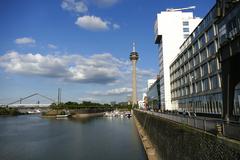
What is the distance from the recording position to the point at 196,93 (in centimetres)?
6234

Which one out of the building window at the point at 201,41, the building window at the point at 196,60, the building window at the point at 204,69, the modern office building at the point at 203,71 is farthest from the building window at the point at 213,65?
the building window at the point at 196,60

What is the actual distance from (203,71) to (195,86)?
7.31 metres

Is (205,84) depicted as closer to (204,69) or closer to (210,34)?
(204,69)

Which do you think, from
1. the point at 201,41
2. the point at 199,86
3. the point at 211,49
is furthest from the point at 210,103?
the point at 201,41

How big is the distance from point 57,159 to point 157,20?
266ft

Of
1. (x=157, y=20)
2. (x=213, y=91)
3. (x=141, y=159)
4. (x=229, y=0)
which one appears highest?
(x=157, y=20)

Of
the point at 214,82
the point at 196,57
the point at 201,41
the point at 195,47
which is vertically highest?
the point at 201,41

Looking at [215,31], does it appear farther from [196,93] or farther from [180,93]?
[180,93]

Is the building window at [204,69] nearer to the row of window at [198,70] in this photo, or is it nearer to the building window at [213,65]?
the row of window at [198,70]

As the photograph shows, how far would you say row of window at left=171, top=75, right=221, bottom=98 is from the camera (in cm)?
5069

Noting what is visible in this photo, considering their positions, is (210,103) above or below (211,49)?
below

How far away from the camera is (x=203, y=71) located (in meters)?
57.3

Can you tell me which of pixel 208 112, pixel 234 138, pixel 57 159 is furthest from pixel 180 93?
pixel 234 138

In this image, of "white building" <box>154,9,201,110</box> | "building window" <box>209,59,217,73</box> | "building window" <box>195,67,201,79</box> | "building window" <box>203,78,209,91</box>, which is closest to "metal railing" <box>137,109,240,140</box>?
"building window" <box>209,59,217,73</box>
